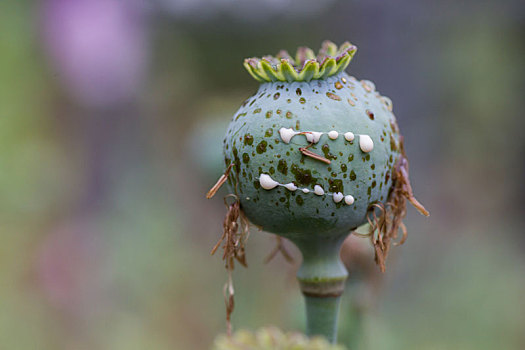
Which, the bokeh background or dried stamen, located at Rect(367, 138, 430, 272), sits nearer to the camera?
dried stamen, located at Rect(367, 138, 430, 272)

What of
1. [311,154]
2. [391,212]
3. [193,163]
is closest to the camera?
[311,154]

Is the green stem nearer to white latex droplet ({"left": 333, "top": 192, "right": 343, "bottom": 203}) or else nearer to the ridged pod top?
white latex droplet ({"left": 333, "top": 192, "right": 343, "bottom": 203})

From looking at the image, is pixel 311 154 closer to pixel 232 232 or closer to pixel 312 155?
pixel 312 155

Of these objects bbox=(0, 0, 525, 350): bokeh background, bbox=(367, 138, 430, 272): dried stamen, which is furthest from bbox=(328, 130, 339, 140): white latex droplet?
bbox=(0, 0, 525, 350): bokeh background

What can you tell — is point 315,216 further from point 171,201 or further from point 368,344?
point 171,201

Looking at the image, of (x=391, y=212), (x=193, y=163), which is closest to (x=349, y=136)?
(x=391, y=212)

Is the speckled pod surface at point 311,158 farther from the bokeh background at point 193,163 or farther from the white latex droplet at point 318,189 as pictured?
the bokeh background at point 193,163

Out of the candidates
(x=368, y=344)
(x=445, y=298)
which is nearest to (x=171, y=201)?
(x=445, y=298)

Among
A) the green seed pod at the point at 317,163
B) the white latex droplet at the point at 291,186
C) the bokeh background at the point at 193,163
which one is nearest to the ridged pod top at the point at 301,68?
the green seed pod at the point at 317,163
